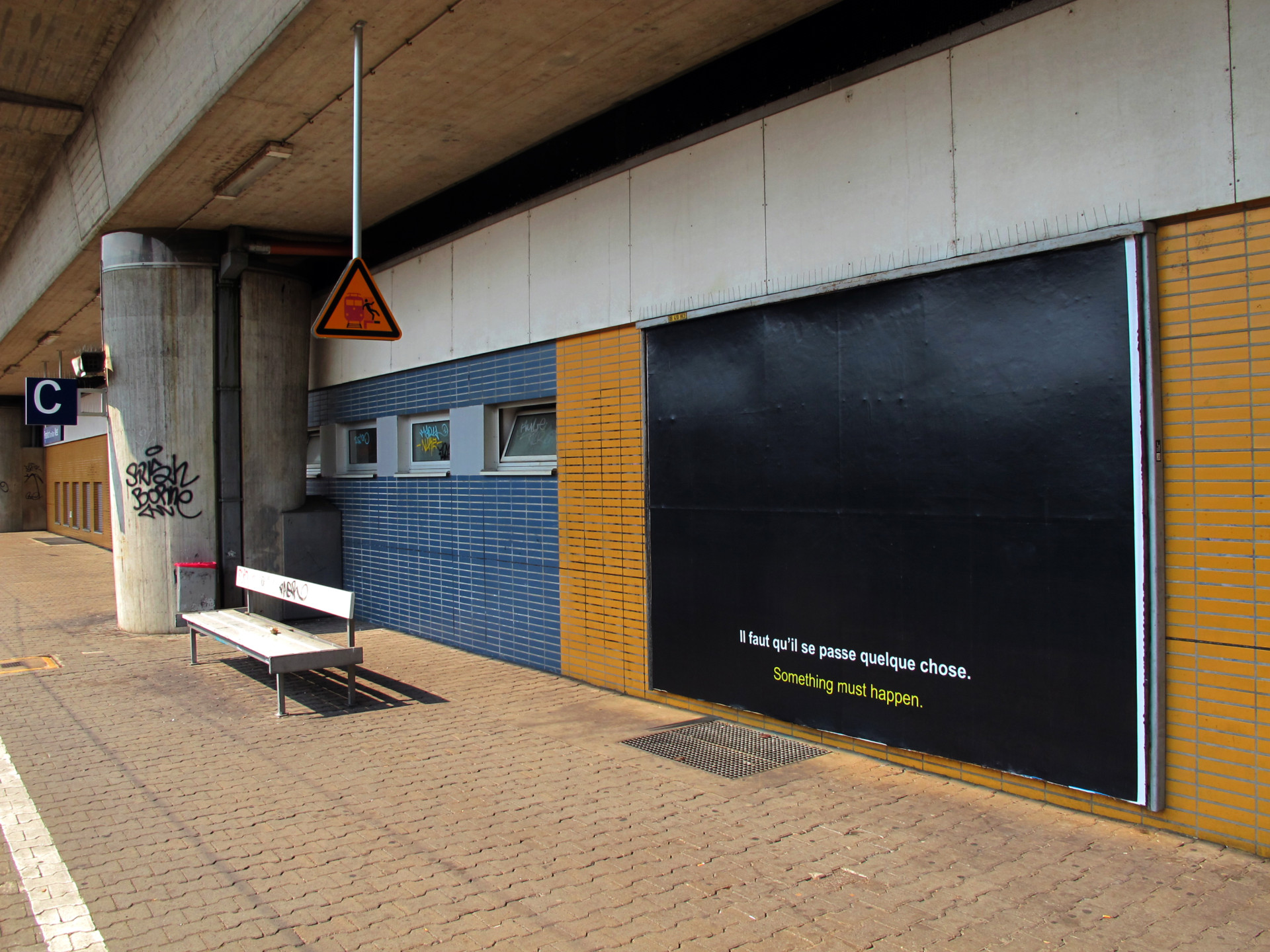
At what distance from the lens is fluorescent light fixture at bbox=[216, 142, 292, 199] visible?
809 centimetres

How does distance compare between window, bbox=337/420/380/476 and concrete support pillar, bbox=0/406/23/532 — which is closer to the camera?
window, bbox=337/420/380/476

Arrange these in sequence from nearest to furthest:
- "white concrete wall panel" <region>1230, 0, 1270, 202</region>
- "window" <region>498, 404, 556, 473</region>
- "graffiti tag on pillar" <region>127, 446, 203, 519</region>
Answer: "white concrete wall panel" <region>1230, 0, 1270, 202</region> → "window" <region>498, 404, 556, 473</region> → "graffiti tag on pillar" <region>127, 446, 203, 519</region>

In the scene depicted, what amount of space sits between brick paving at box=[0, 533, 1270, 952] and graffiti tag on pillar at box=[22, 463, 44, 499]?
97.4ft

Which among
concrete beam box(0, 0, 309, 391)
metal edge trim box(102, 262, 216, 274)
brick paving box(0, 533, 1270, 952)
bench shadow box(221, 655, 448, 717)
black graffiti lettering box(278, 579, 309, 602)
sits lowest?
bench shadow box(221, 655, 448, 717)

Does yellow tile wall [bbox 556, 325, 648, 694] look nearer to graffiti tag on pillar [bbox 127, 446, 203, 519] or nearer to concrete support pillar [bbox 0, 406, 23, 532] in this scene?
graffiti tag on pillar [bbox 127, 446, 203, 519]

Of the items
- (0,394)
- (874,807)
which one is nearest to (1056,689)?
(874,807)

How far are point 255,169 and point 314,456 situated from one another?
17.1 ft

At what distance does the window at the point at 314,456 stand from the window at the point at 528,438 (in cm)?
451

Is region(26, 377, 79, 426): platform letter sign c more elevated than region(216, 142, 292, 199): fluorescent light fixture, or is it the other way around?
region(216, 142, 292, 199): fluorescent light fixture

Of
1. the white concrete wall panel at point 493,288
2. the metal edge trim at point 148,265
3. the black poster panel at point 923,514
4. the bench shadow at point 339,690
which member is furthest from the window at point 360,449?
the black poster panel at point 923,514

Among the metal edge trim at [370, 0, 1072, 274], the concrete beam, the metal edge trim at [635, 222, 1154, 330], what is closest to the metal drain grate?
the metal edge trim at [635, 222, 1154, 330]

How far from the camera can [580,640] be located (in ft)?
25.3

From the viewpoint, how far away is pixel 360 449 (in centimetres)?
1187

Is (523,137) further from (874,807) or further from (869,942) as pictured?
(869,942)
